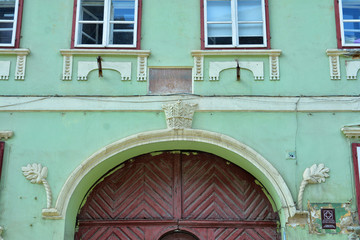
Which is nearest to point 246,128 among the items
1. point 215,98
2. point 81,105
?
point 215,98

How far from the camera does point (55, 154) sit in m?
9.34

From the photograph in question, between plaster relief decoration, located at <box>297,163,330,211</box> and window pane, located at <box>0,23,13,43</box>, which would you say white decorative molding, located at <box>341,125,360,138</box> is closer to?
plaster relief decoration, located at <box>297,163,330,211</box>

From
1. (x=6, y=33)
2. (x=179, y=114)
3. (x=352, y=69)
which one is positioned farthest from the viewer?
(x=6, y=33)

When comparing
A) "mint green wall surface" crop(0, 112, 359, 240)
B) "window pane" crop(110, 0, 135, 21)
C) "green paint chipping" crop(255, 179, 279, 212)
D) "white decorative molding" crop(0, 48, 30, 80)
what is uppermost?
"window pane" crop(110, 0, 135, 21)

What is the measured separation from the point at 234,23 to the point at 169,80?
161cm

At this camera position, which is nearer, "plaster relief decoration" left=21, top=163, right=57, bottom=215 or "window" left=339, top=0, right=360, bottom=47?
"plaster relief decoration" left=21, top=163, right=57, bottom=215

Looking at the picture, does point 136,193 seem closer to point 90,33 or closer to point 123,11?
point 90,33

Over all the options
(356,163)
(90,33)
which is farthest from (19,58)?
(356,163)

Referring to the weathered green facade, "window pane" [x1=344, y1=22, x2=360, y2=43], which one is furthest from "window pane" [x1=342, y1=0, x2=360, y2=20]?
the weathered green facade

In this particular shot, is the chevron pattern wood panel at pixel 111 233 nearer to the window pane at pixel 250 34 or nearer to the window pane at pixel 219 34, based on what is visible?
the window pane at pixel 219 34

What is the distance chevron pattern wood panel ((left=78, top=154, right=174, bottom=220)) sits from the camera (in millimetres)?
9938

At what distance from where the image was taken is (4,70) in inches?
383

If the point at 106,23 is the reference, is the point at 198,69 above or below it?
below

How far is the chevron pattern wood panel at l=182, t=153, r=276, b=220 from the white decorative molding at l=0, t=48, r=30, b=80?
3277mm
